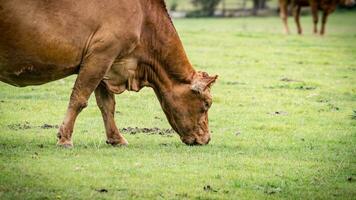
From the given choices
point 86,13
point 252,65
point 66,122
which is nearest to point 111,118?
point 66,122

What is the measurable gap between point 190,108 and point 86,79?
1800 mm

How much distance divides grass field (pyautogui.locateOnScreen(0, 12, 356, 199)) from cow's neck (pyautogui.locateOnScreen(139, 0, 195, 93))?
102 centimetres

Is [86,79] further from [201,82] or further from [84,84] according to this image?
[201,82]

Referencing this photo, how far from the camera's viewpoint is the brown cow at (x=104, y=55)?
1174 cm

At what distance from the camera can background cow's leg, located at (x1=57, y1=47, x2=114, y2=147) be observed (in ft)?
40.4

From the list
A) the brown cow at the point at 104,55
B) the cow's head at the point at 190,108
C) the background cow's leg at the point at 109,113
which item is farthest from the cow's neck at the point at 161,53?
the background cow's leg at the point at 109,113

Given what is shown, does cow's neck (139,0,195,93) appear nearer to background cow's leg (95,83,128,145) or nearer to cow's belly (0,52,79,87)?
background cow's leg (95,83,128,145)

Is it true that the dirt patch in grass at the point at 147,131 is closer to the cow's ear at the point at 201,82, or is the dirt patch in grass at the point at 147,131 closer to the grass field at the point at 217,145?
the grass field at the point at 217,145

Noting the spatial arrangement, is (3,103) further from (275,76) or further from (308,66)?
(308,66)

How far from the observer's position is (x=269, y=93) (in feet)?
65.2

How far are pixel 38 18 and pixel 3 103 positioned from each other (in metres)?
5.60

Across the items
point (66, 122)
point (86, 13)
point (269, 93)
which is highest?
point (86, 13)

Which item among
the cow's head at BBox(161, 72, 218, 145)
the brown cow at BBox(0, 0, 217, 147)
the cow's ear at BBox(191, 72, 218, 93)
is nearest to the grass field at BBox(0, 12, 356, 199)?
the cow's head at BBox(161, 72, 218, 145)

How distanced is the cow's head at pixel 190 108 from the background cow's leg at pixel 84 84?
1.30m
